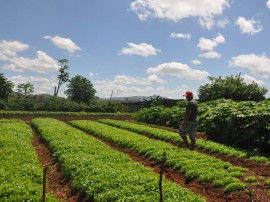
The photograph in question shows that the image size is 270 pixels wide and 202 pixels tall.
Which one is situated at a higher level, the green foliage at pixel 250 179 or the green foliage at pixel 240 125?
the green foliage at pixel 240 125

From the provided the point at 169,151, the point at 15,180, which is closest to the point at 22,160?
the point at 15,180

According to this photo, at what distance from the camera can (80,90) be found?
69.0 meters

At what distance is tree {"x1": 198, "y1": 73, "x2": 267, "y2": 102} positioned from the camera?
32781mm

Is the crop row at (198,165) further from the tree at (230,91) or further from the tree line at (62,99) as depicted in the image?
the tree line at (62,99)

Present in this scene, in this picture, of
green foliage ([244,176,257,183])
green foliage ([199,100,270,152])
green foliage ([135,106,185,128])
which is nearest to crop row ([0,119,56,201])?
green foliage ([244,176,257,183])

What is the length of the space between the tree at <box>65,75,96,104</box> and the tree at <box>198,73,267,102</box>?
127ft

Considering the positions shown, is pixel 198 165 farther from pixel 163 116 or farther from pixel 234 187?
pixel 163 116

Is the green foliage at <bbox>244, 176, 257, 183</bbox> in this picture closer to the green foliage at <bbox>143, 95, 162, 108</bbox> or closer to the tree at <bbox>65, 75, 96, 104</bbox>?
the green foliage at <bbox>143, 95, 162, 108</bbox>

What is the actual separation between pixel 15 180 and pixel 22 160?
9.04ft

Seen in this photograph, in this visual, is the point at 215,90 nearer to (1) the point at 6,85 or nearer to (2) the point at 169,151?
(2) the point at 169,151

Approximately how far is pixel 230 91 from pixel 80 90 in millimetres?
41873

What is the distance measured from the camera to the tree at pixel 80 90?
227ft

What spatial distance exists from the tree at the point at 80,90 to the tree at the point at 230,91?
38702 mm

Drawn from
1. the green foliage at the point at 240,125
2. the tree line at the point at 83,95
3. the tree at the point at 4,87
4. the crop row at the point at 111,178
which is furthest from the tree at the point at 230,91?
the tree at the point at 4,87
